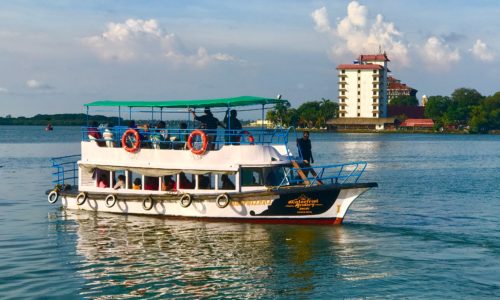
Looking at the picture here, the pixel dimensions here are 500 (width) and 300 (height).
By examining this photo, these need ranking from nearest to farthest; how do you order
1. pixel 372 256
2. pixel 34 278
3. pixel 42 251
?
pixel 34 278 < pixel 372 256 < pixel 42 251

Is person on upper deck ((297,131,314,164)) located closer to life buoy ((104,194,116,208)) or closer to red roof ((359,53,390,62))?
life buoy ((104,194,116,208))

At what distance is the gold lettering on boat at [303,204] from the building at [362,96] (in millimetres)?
152427

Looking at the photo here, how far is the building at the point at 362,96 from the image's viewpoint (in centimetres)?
17150

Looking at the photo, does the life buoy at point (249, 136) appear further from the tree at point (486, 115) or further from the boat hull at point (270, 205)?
the tree at point (486, 115)

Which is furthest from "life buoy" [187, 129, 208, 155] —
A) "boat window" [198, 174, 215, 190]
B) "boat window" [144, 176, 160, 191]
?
"boat window" [144, 176, 160, 191]

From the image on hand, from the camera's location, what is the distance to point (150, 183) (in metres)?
25.1

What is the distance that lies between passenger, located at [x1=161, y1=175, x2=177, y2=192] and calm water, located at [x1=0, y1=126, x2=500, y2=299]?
1.19m

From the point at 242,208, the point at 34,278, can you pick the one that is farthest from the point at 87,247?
the point at 242,208

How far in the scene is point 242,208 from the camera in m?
23.1

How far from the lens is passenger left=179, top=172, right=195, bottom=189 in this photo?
24.4 meters

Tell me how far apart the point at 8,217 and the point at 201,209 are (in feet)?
29.4

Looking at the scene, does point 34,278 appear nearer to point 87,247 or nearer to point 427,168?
point 87,247

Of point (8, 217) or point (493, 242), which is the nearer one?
point (493, 242)

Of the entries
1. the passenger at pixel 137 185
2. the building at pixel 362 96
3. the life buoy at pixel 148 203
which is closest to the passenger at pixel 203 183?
the life buoy at pixel 148 203
